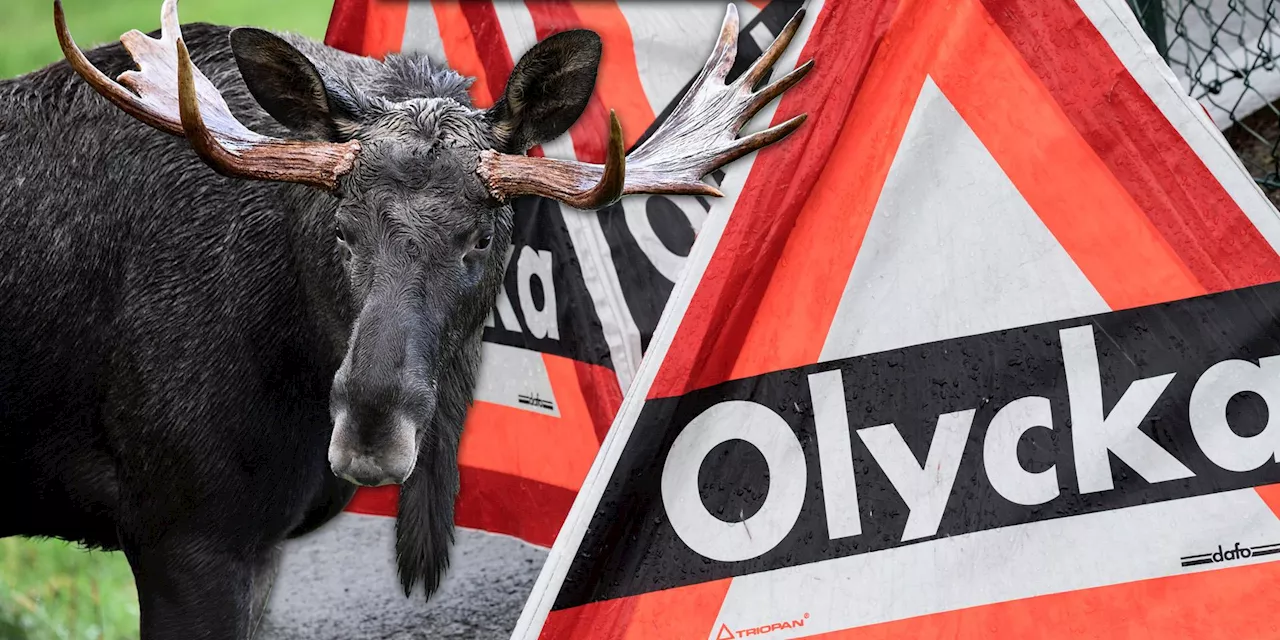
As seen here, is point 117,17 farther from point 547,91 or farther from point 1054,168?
point 1054,168

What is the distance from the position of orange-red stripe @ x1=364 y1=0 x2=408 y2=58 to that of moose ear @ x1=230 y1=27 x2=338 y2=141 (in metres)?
1.03

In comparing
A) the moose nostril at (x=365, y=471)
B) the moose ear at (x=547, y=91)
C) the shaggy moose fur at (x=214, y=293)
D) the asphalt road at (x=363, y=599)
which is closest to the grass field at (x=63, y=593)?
the shaggy moose fur at (x=214, y=293)

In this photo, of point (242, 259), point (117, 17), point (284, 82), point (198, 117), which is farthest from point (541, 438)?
point (117, 17)

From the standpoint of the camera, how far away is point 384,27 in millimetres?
4125

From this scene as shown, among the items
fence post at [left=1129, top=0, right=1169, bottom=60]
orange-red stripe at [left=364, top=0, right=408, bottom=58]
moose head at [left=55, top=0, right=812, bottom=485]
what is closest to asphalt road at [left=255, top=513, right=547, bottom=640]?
moose head at [left=55, top=0, right=812, bottom=485]

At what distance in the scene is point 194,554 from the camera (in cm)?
325

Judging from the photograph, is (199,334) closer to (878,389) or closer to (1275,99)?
(878,389)

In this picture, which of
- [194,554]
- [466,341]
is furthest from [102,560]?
[466,341]


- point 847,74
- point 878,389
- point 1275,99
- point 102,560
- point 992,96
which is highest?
point 847,74

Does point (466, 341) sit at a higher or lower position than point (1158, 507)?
higher

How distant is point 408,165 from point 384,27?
4.76 ft

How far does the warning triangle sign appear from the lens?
2.15 m

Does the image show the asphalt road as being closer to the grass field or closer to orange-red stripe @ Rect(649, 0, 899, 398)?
the grass field

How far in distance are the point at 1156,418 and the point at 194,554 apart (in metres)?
2.40
